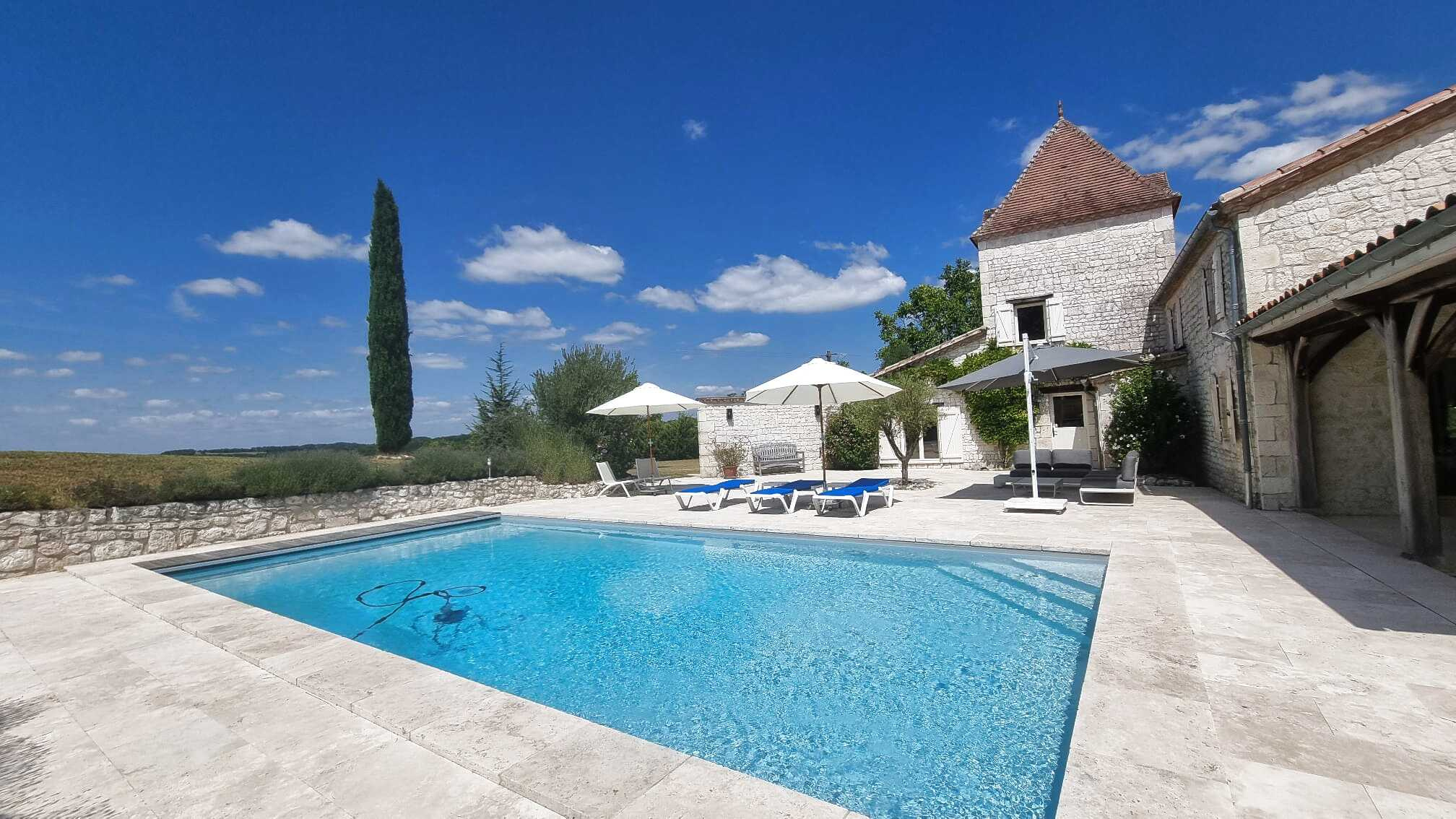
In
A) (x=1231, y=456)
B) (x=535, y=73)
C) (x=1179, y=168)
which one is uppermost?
(x=535, y=73)

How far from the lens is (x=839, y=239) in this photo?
23.0 meters

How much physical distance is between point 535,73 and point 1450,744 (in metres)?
14.5

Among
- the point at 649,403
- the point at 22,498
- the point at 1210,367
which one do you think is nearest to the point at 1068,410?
the point at 1210,367

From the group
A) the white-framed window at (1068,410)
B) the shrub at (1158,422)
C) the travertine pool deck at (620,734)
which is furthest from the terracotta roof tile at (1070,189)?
the travertine pool deck at (620,734)

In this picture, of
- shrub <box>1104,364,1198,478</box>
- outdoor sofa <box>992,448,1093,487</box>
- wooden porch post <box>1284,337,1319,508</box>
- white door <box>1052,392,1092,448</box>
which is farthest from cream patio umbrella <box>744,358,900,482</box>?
white door <box>1052,392,1092,448</box>

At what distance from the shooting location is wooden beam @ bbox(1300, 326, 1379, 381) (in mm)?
6418

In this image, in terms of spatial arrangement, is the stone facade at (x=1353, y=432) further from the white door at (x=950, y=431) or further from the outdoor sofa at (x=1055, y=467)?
the white door at (x=950, y=431)

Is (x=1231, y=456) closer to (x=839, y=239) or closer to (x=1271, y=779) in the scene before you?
(x=1271, y=779)

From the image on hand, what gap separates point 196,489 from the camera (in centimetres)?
870

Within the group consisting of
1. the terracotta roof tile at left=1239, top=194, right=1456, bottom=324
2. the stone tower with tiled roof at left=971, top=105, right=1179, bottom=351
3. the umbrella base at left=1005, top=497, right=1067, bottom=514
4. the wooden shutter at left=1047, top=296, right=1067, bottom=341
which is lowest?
the umbrella base at left=1005, top=497, right=1067, bottom=514

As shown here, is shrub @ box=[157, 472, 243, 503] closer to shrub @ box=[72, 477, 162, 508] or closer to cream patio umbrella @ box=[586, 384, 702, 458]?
shrub @ box=[72, 477, 162, 508]

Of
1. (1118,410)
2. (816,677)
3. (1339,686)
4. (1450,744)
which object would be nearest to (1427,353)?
(1339,686)

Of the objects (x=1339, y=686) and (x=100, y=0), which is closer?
(x=1339, y=686)

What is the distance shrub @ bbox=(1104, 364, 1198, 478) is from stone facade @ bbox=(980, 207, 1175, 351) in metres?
3.54
